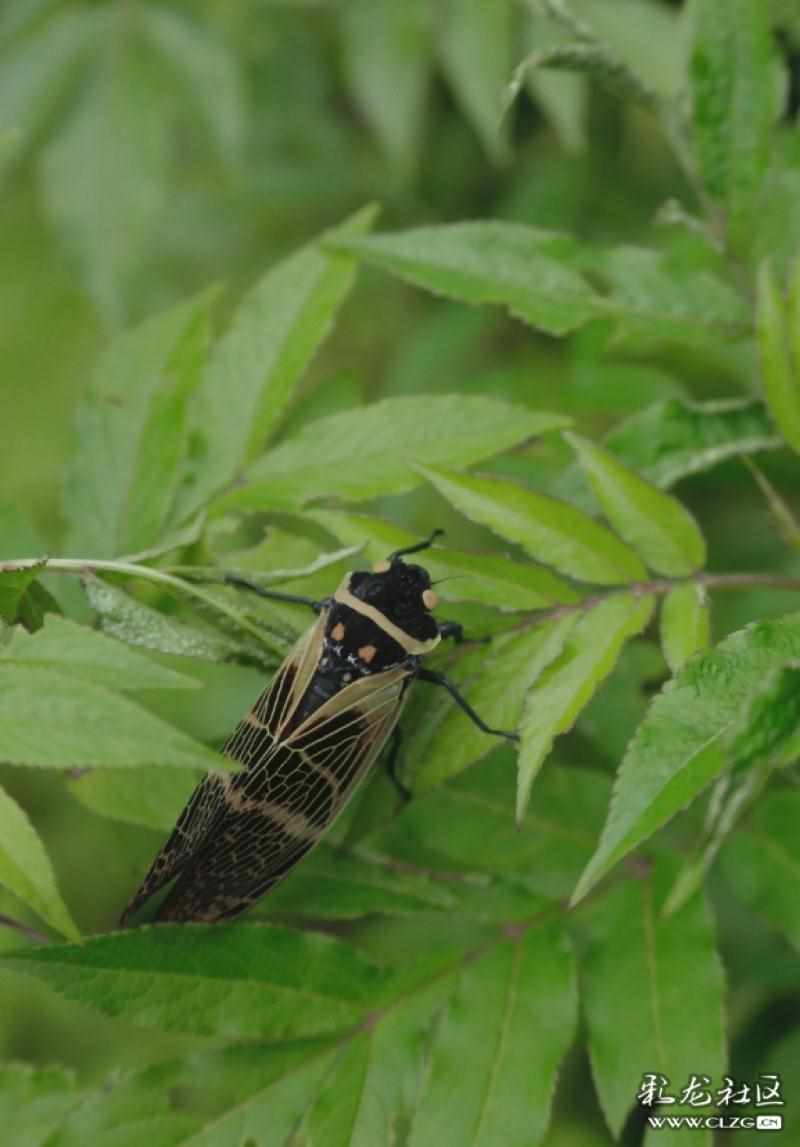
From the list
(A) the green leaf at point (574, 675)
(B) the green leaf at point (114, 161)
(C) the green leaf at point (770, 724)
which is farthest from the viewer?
(B) the green leaf at point (114, 161)

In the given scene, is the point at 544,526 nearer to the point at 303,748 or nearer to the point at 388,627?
the point at 388,627

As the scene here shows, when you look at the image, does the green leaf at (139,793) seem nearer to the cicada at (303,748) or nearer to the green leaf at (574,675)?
the cicada at (303,748)

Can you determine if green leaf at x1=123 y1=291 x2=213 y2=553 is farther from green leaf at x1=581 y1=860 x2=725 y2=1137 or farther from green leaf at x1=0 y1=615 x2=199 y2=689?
green leaf at x1=581 y1=860 x2=725 y2=1137

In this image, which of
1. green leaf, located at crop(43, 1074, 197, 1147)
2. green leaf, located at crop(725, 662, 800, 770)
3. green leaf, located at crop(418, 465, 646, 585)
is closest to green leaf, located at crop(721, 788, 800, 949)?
green leaf, located at crop(418, 465, 646, 585)

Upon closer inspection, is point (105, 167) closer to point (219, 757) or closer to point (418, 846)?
point (418, 846)

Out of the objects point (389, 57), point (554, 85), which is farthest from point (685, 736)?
point (389, 57)

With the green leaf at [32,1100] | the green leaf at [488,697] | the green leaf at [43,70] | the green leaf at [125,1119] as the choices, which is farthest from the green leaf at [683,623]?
the green leaf at [43,70]

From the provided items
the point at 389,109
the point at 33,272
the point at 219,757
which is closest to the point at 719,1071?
the point at 219,757
